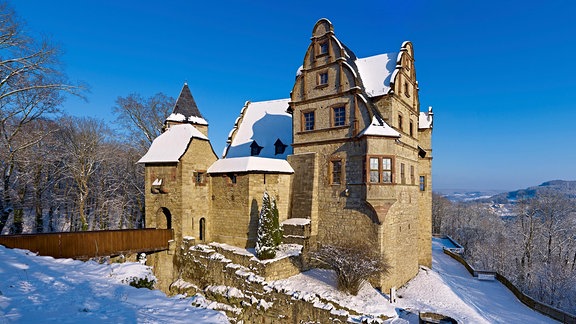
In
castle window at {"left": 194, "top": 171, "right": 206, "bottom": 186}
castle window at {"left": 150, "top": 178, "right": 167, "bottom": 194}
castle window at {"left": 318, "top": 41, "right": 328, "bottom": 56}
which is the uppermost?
castle window at {"left": 318, "top": 41, "right": 328, "bottom": 56}

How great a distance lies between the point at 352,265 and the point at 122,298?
10037mm

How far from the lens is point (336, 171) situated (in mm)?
17312

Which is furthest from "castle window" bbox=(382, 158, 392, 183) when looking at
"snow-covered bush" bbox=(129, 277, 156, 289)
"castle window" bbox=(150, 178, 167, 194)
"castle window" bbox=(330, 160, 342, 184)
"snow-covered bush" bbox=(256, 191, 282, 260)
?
"castle window" bbox=(150, 178, 167, 194)

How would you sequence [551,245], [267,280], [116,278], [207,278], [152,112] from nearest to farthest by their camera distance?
[116,278] → [267,280] → [207,278] → [152,112] → [551,245]

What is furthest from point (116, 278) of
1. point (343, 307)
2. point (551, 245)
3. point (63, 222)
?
point (551, 245)

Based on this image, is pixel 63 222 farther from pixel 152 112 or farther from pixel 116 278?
pixel 116 278

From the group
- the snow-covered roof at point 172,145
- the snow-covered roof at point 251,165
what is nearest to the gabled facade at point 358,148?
the snow-covered roof at point 251,165

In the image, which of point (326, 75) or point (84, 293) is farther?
point (326, 75)

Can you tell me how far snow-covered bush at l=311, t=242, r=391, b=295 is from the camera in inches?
521

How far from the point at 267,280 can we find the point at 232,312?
114 inches

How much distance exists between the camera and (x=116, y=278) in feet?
26.6

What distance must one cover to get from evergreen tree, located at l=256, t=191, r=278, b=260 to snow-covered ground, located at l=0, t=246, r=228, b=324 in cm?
761

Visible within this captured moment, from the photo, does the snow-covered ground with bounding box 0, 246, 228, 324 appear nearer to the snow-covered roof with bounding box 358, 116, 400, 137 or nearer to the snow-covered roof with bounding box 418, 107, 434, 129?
the snow-covered roof with bounding box 358, 116, 400, 137

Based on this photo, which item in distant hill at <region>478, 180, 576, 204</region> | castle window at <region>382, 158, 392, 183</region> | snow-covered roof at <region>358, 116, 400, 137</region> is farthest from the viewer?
distant hill at <region>478, 180, 576, 204</region>
